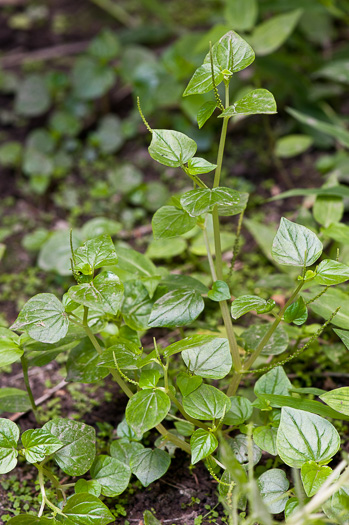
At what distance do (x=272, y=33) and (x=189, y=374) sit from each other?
4.45 ft

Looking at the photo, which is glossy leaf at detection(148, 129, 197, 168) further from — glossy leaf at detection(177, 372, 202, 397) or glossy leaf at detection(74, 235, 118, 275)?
glossy leaf at detection(177, 372, 202, 397)

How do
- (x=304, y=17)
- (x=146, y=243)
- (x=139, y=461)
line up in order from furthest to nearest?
(x=304, y=17) < (x=146, y=243) < (x=139, y=461)

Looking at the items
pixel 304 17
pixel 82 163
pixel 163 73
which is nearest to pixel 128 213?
pixel 82 163

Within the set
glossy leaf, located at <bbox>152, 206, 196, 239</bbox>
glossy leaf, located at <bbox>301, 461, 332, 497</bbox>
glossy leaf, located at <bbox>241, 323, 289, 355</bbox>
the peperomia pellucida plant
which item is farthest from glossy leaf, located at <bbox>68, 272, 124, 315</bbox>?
glossy leaf, located at <bbox>301, 461, 332, 497</bbox>

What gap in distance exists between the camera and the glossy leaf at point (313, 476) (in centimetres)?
89

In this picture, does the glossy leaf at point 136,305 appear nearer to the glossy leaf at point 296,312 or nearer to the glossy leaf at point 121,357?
the glossy leaf at point 121,357

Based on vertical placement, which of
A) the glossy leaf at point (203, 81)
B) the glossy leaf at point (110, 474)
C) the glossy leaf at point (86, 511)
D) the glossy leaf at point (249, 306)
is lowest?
the glossy leaf at point (110, 474)

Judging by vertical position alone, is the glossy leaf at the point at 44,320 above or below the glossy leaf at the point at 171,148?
below

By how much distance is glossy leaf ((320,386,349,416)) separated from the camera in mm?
961

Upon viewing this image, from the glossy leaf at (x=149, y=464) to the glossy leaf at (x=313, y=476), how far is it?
28cm

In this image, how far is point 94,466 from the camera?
104cm

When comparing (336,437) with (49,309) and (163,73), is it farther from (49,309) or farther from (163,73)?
(163,73)

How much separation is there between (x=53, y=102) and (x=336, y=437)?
6.38 ft

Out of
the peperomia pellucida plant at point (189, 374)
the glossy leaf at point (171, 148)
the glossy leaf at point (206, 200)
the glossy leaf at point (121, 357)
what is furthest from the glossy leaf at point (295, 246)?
the glossy leaf at point (121, 357)
